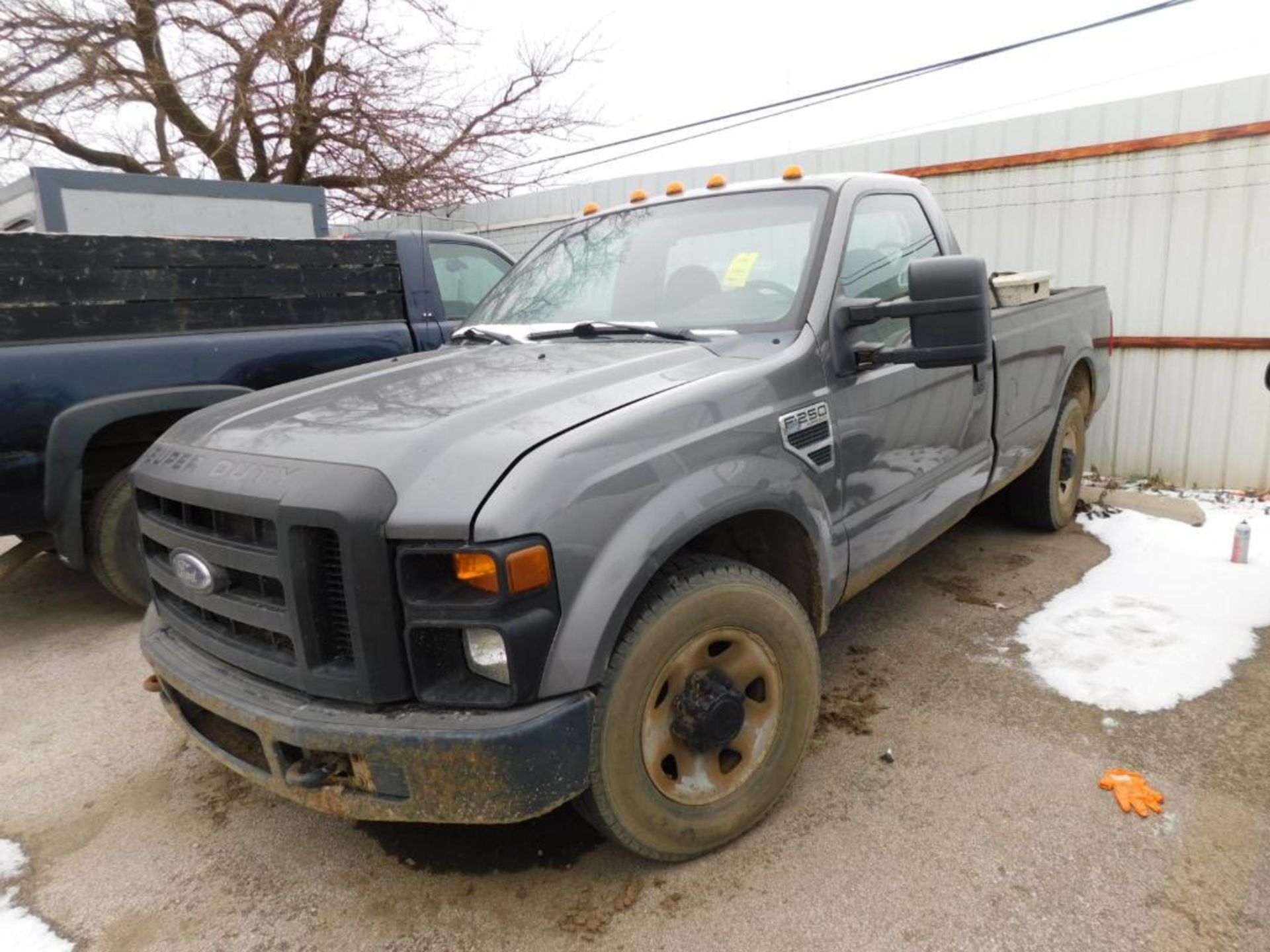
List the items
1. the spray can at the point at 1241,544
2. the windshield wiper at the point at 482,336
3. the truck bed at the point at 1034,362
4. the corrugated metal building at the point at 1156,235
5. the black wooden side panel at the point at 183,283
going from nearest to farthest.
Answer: the windshield wiper at the point at 482,336 → the black wooden side panel at the point at 183,283 → the truck bed at the point at 1034,362 → the spray can at the point at 1241,544 → the corrugated metal building at the point at 1156,235

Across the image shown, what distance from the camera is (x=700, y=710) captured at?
7.27ft

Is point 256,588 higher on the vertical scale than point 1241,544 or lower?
higher

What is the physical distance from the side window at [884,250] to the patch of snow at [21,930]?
3.00 m

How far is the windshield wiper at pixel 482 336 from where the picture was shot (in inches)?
126

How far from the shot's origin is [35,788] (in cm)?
296

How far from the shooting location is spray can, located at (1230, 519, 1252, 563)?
174 inches

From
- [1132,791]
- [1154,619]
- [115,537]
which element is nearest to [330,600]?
[1132,791]

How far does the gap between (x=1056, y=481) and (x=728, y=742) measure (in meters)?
3.50

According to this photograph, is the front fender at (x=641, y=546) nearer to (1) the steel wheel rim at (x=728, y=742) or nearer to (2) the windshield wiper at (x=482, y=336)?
(1) the steel wheel rim at (x=728, y=742)

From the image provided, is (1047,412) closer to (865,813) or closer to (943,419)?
(943,419)

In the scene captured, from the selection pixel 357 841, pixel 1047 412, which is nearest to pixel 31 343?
pixel 357 841

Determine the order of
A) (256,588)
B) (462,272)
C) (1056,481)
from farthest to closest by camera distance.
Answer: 1. (462,272)
2. (1056,481)
3. (256,588)

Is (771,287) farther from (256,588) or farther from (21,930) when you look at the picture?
(21,930)

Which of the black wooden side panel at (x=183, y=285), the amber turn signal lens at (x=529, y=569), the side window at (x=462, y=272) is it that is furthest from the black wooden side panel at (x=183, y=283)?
the amber turn signal lens at (x=529, y=569)
